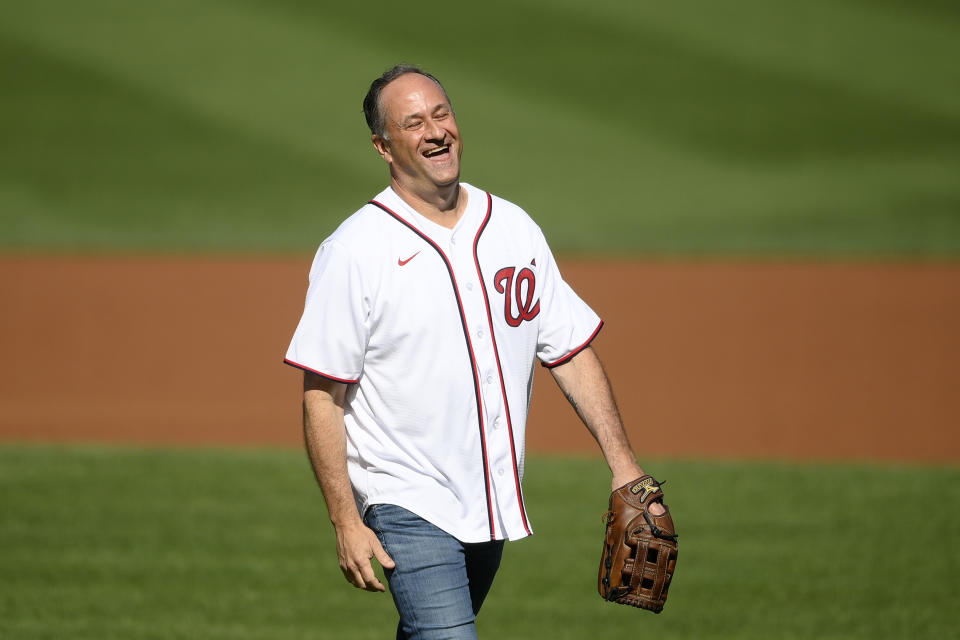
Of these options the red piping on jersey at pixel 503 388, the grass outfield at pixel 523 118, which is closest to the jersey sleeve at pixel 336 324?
the red piping on jersey at pixel 503 388

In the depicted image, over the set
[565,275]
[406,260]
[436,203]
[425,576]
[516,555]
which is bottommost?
[516,555]

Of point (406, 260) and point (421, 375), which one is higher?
point (406, 260)

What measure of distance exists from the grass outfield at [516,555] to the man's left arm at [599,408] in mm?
2413

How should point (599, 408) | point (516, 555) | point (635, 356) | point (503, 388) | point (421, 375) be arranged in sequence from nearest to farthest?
point (421, 375), point (503, 388), point (599, 408), point (516, 555), point (635, 356)

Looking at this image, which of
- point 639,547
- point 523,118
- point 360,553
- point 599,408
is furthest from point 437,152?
point 523,118

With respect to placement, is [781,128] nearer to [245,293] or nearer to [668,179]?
[668,179]

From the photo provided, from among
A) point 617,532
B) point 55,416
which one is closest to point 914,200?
point 55,416

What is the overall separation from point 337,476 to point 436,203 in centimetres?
89

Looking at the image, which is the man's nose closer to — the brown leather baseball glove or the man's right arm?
the man's right arm

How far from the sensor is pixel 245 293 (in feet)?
44.0

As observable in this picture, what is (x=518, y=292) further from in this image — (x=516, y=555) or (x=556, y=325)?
(x=516, y=555)

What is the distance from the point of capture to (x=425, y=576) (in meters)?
3.48

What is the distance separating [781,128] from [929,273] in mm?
6993

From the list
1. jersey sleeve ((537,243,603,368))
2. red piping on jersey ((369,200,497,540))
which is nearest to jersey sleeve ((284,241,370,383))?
red piping on jersey ((369,200,497,540))
